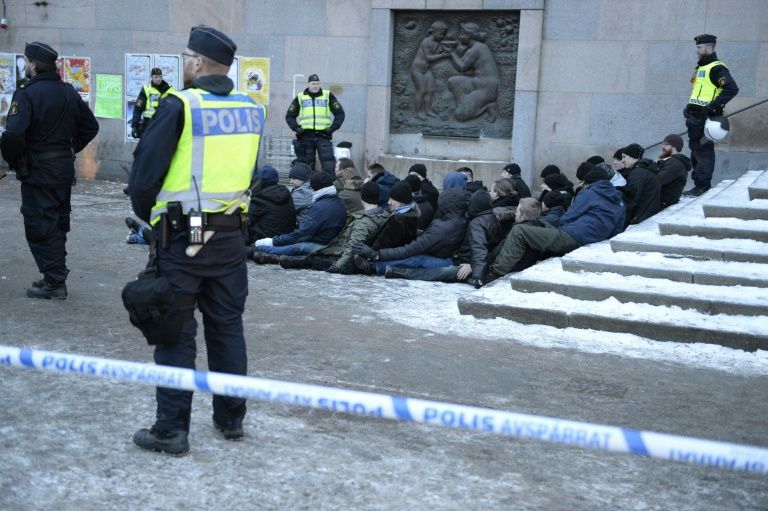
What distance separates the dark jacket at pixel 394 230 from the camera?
30.7 ft

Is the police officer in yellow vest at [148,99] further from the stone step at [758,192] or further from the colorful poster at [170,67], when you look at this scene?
the stone step at [758,192]

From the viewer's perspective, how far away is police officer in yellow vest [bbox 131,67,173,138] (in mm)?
15234

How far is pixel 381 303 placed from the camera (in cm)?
811

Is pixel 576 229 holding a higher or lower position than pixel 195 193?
lower

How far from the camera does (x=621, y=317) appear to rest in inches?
277

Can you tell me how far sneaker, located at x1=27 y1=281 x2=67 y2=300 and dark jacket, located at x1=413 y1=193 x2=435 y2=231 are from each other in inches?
149

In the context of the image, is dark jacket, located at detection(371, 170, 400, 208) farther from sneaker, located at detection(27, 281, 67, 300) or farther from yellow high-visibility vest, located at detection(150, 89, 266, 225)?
yellow high-visibility vest, located at detection(150, 89, 266, 225)

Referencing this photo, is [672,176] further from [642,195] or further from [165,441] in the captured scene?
[165,441]

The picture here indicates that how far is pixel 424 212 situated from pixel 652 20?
580cm

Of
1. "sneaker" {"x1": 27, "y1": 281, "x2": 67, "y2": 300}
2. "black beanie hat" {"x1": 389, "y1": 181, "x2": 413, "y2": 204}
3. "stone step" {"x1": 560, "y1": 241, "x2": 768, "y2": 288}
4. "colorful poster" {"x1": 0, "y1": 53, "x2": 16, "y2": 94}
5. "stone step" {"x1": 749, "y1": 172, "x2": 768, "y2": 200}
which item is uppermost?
"colorful poster" {"x1": 0, "y1": 53, "x2": 16, "y2": 94}

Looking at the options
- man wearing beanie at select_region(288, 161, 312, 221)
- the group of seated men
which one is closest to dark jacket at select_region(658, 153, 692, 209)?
the group of seated men

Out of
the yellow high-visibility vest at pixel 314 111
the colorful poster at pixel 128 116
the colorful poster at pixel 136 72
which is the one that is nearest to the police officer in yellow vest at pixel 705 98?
the yellow high-visibility vest at pixel 314 111

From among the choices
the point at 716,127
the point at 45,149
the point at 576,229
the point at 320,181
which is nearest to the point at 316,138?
the point at 320,181

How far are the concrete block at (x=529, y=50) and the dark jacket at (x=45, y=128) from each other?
8.42m
